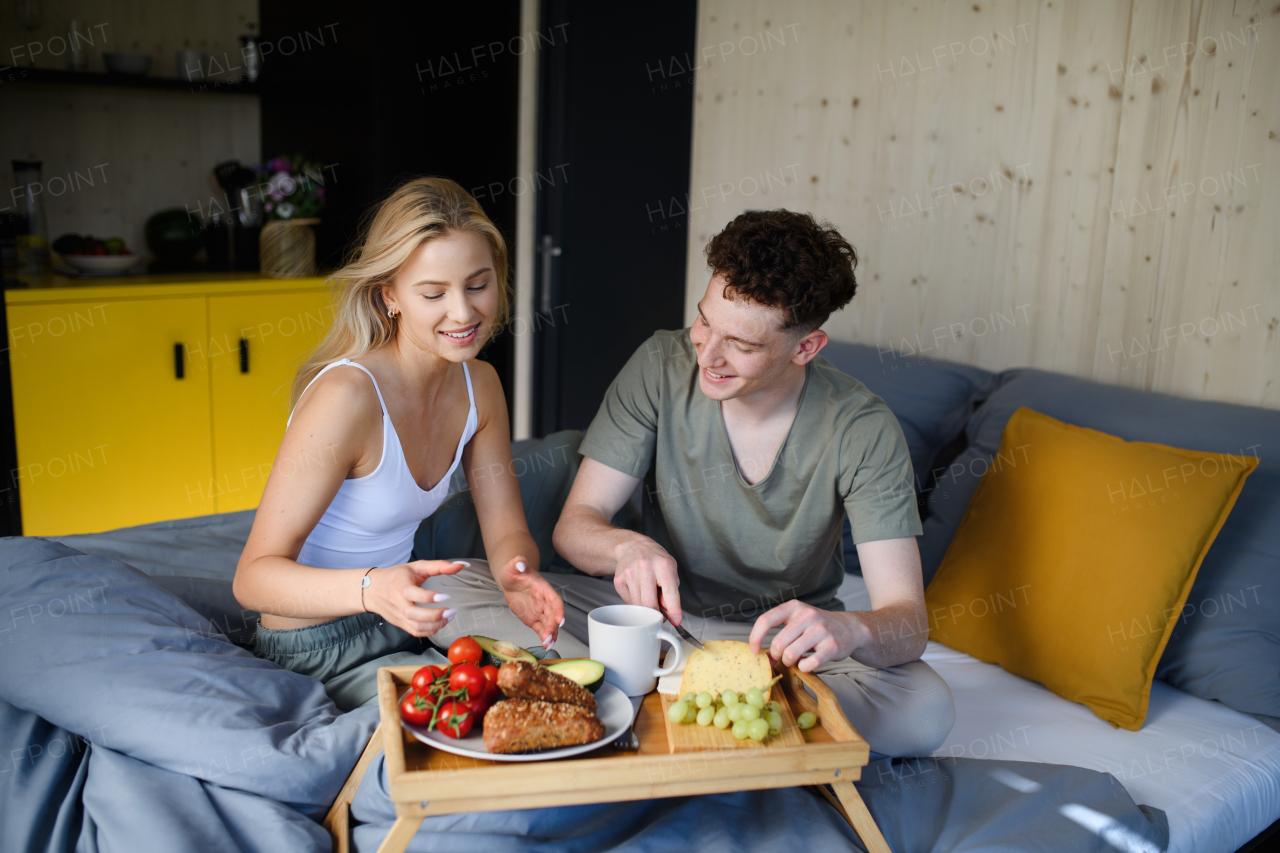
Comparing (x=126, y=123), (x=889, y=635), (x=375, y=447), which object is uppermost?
(x=126, y=123)

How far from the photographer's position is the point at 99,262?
10.4 feet

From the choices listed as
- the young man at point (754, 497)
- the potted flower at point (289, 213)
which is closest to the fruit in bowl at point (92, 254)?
the potted flower at point (289, 213)

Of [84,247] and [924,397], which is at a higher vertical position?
[84,247]

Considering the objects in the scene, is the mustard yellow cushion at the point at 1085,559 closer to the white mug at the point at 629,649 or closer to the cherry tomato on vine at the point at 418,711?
the white mug at the point at 629,649

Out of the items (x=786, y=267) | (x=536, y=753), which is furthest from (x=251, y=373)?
(x=536, y=753)

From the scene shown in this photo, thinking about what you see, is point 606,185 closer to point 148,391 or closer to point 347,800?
point 148,391

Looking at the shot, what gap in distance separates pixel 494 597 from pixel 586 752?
1.94 ft

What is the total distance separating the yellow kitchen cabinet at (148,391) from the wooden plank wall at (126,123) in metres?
0.54

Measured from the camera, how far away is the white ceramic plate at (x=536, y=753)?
97 centimetres

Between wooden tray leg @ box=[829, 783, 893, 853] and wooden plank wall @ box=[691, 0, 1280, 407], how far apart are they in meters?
1.35

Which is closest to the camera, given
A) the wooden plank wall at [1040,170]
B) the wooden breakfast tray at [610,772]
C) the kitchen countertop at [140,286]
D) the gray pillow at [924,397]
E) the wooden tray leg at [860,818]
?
the wooden breakfast tray at [610,772]

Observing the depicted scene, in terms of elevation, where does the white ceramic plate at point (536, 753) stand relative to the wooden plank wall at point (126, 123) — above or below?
below

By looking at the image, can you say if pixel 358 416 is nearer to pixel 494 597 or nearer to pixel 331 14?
pixel 494 597

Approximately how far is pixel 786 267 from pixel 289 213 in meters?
2.38
